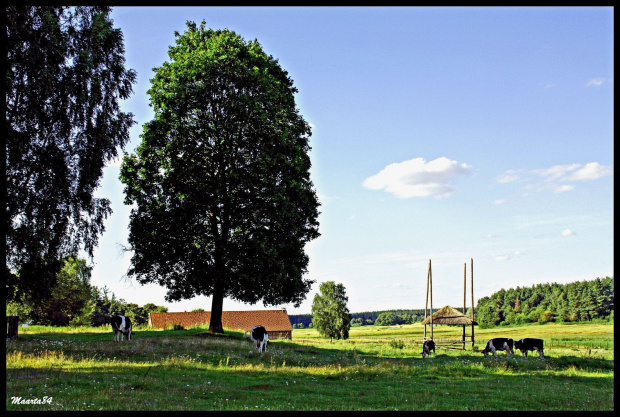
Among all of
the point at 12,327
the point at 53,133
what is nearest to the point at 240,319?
the point at 12,327

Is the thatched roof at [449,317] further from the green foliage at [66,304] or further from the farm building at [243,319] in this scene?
the green foliage at [66,304]

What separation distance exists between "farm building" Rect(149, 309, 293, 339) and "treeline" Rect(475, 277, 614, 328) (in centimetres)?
8705

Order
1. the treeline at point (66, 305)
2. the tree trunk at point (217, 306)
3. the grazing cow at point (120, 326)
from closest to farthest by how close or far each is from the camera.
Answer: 1. the grazing cow at point (120, 326)
2. the tree trunk at point (217, 306)
3. the treeline at point (66, 305)

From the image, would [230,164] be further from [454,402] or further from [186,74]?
[454,402]

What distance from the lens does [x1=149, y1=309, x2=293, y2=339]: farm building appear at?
83188 millimetres

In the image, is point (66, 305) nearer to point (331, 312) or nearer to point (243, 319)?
point (243, 319)

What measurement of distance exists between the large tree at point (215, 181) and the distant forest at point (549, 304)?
109274mm

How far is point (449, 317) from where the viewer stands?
56562mm

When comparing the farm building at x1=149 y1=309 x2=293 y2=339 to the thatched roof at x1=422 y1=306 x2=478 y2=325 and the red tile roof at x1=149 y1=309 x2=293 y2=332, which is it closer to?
the red tile roof at x1=149 y1=309 x2=293 y2=332

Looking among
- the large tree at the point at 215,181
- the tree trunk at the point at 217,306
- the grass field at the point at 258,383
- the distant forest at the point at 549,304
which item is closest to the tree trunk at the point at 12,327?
the grass field at the point at 258,383

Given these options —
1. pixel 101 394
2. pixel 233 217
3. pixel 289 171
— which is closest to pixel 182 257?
pixel 233 217

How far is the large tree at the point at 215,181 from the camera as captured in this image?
3462cm

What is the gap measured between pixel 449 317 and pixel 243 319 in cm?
3883

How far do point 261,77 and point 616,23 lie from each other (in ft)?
107
